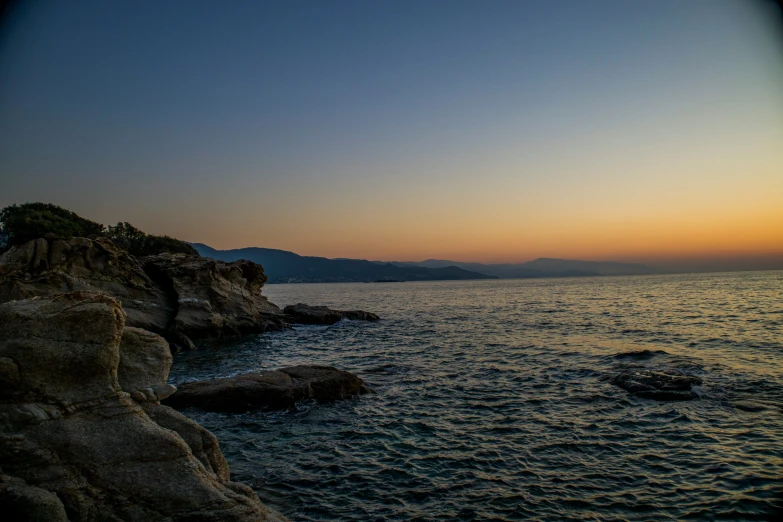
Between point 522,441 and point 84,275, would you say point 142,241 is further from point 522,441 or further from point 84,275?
point 522,441

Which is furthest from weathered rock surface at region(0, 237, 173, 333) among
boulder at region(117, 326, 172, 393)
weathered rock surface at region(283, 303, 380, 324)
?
boulder at region(117, 326, 172, 393)

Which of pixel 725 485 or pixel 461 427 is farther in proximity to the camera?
pixel 461 427

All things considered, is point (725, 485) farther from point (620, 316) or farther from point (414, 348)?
point (620, 316)

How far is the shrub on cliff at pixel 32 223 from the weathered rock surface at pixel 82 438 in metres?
50.1

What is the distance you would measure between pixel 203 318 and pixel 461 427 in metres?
35.5

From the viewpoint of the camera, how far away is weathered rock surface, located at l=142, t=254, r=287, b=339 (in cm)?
4375

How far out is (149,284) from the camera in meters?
43.8

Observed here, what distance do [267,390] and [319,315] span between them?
40286 mm

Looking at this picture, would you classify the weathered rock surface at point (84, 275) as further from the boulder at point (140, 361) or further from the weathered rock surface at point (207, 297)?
the boulder at point (140, 361)

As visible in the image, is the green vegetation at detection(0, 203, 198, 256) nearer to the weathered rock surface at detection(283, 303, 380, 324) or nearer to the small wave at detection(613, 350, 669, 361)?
the weathered rock surface at detection(283, 303, 380, 324)

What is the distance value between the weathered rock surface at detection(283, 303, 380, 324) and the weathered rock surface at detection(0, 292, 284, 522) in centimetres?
5133

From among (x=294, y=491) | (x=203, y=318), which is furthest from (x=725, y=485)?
(x=203, y=318)

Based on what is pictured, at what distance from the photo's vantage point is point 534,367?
27125mm

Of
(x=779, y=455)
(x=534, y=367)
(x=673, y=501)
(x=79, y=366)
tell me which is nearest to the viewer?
(x=79, y=366)
